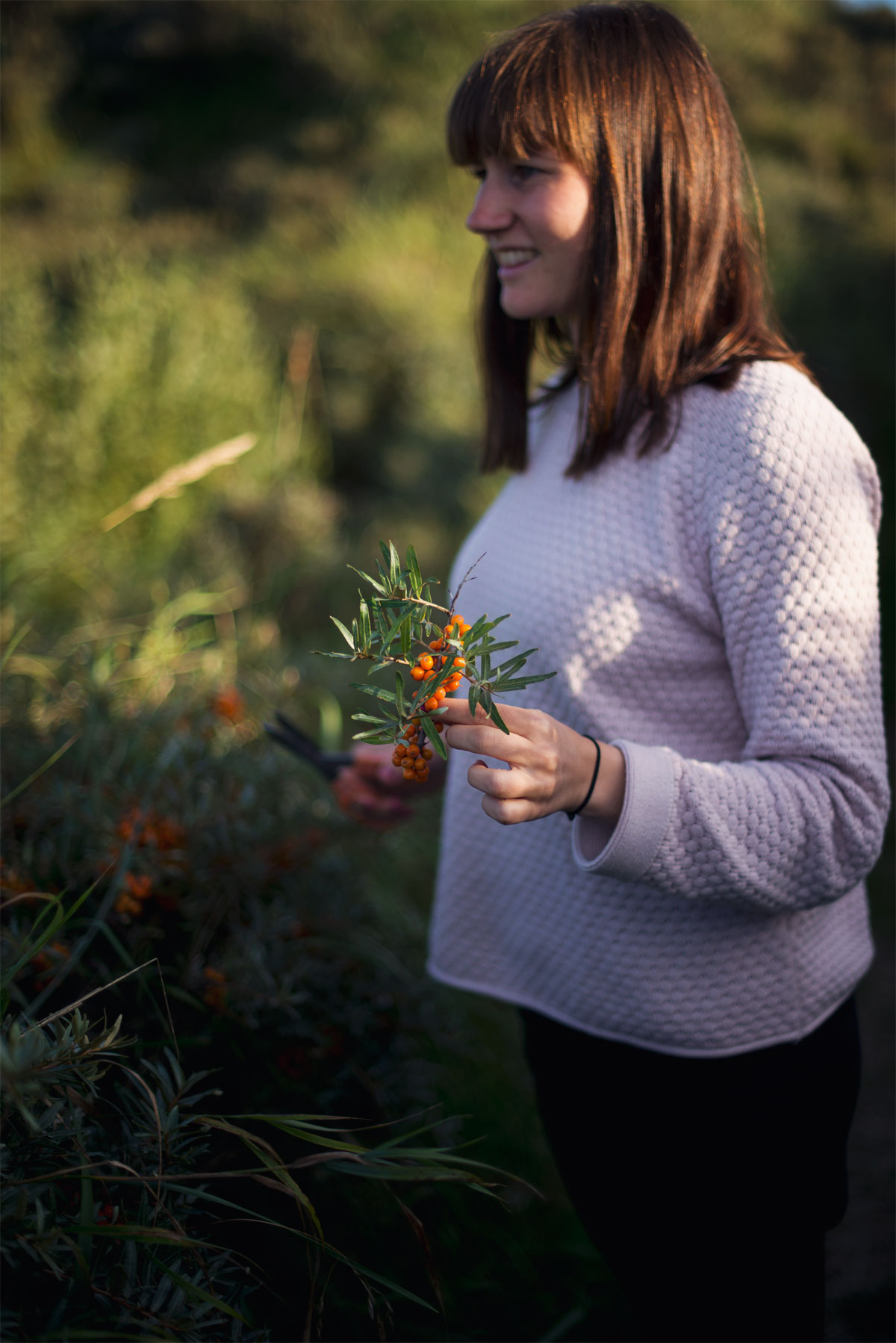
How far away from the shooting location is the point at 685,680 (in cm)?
124

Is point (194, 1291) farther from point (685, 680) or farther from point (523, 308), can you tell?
point (523, 308)

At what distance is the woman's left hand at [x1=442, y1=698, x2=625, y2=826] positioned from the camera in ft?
3.01

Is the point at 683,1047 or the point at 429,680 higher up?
the point at 429,680

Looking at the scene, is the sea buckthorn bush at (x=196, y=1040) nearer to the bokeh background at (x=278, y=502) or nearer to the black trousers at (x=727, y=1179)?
the bokeh background at (x=278, y=502)

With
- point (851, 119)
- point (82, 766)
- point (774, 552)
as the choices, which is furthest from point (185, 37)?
point (774, 552)

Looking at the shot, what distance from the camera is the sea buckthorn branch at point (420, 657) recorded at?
84cm

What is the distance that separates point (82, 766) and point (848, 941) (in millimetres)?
1451

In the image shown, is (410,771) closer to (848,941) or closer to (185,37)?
(848,941)

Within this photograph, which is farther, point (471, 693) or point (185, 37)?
point (185, 37)

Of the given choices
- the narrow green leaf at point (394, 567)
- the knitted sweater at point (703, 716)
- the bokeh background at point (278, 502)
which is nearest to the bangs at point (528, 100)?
the knitted sweater at point (703, 716)

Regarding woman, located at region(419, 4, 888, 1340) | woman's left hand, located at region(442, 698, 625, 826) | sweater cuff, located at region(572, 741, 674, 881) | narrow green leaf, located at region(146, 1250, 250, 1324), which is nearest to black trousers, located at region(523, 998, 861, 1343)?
woman, located at region(419, 4, 888, 1340)

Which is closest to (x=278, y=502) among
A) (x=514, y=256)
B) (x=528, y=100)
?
(x=514, y=256)

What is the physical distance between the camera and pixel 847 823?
3.55 feet

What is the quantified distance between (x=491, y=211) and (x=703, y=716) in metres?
0.80
